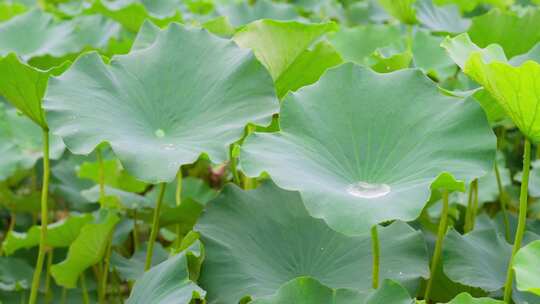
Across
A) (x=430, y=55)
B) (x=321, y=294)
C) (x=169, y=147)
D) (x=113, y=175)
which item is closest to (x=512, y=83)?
(x=321, y=294)

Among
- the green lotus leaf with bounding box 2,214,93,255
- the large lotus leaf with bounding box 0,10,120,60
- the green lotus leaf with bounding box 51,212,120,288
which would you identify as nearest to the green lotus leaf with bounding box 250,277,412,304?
the green lotus leaf with bounding box 51,212,120,288

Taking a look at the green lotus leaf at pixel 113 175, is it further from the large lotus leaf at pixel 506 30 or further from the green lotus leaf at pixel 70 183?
the large lotus leaf at pixel 506 30

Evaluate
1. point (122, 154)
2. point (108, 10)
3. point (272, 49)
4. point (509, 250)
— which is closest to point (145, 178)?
point (122, 154)

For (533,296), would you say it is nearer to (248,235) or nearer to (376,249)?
(376,249)

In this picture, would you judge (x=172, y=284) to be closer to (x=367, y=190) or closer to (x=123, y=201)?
(x=367, y=190)

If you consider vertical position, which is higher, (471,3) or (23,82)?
(23,82)

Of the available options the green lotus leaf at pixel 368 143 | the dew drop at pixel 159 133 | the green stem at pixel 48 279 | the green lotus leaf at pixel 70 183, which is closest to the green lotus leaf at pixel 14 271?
the green stem at pixel 48 279
